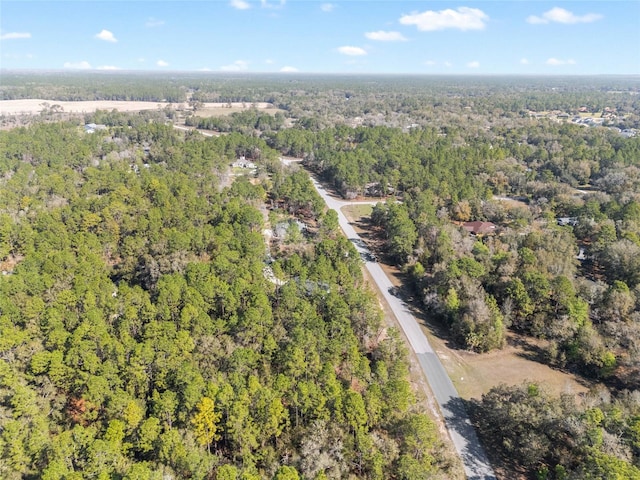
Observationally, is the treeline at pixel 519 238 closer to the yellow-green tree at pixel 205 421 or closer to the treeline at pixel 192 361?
the treeline at pixel 192 361

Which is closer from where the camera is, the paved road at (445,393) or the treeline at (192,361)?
the treeline at (192,361)

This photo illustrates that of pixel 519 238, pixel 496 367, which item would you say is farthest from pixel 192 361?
A: pixel 519 238

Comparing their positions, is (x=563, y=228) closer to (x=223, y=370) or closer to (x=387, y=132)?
(x=223, y=370)

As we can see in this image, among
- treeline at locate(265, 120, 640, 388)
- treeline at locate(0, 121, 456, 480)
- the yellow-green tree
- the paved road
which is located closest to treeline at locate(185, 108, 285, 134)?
→ treeline at locate(265, 120, 640, 388)

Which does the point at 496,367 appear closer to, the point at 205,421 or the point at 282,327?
the point at 282,327

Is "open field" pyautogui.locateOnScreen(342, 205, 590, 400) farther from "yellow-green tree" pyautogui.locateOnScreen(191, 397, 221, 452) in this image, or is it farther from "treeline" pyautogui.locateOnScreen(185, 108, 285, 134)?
"treeline" pyautogui.locateOnScreen(185, 108, 285, 134)

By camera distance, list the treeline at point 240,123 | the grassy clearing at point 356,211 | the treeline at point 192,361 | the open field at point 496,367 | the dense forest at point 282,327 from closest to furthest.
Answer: the treeline at point 192,361, the dense forest at point 282,327, the open field at point 496,367, the grassy clearing at point 356,211, the treeline at point 240,123

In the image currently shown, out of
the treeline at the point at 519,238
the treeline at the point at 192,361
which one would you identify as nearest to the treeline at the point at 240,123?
the treeline at the point at 519,238

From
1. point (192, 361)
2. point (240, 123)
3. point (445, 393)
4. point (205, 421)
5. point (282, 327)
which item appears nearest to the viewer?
point (205, 421)
